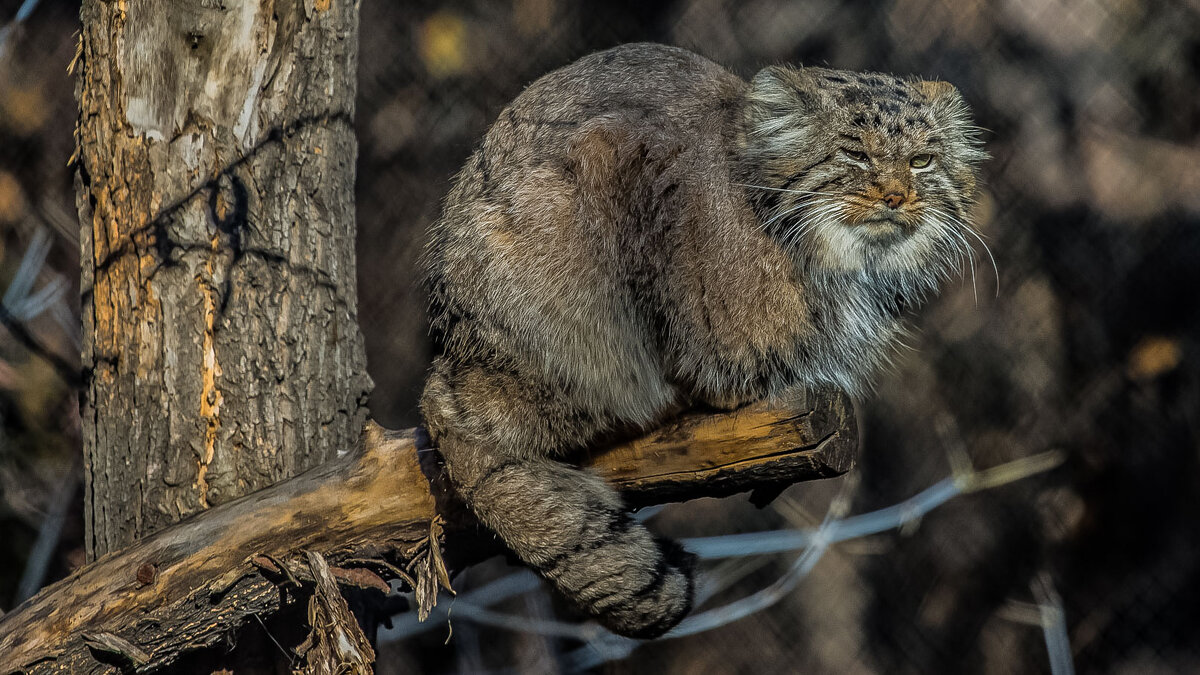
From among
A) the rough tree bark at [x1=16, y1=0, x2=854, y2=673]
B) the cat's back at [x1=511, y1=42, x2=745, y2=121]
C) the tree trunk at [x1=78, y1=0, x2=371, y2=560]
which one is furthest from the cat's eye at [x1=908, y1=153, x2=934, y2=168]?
→ the tree trunk at [x1=78, y1=0, x2=371, y2=560]

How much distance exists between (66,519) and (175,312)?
1.72 meters

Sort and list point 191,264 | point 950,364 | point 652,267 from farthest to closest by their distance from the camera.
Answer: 1. point 950,364
2. point 191,264
3. point 652,267

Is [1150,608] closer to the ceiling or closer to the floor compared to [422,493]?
closer to the floor

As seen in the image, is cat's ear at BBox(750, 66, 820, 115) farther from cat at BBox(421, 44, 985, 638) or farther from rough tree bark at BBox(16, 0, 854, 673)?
rough tree bark at BBox(16, 0, 854, 673)

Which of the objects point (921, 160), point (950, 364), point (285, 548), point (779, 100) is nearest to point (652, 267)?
point (779, 100)

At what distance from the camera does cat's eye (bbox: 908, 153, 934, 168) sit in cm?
210

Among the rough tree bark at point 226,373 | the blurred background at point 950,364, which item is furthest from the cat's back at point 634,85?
the blurred background at point 950,364

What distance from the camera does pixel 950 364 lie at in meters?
3.56

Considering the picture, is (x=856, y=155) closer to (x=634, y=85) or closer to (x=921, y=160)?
(x=921, y=160)

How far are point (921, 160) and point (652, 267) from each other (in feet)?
2.01

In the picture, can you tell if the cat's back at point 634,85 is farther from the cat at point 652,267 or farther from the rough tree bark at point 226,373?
the rough tree bark at point 226,373

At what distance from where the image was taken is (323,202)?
2.74 metres

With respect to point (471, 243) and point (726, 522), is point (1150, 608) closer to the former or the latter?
point (726, 522)

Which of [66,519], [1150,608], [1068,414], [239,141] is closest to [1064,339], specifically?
[1068,414]
